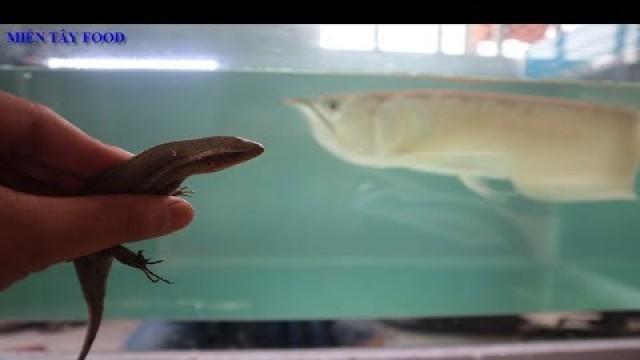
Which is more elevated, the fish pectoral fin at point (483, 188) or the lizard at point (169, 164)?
the lizard at point (169, 164)

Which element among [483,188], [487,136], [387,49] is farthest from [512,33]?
[483,188]

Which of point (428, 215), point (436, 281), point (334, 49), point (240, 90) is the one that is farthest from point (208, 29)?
point (436, 281)

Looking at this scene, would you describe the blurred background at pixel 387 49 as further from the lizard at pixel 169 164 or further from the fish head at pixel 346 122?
the lizard at pixel 169 164

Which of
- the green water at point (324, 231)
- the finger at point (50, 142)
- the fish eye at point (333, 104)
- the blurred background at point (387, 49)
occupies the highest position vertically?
the blurred background at point (387, 49)

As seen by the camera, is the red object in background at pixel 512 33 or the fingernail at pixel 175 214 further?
the red object in background at pixel 512 33

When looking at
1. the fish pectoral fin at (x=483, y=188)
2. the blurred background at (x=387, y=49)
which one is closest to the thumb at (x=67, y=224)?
the blurred background at (x=387, y=49)

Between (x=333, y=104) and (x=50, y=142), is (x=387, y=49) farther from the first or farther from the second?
(x=50, y=142)

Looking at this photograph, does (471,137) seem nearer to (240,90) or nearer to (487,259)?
(487,259)
